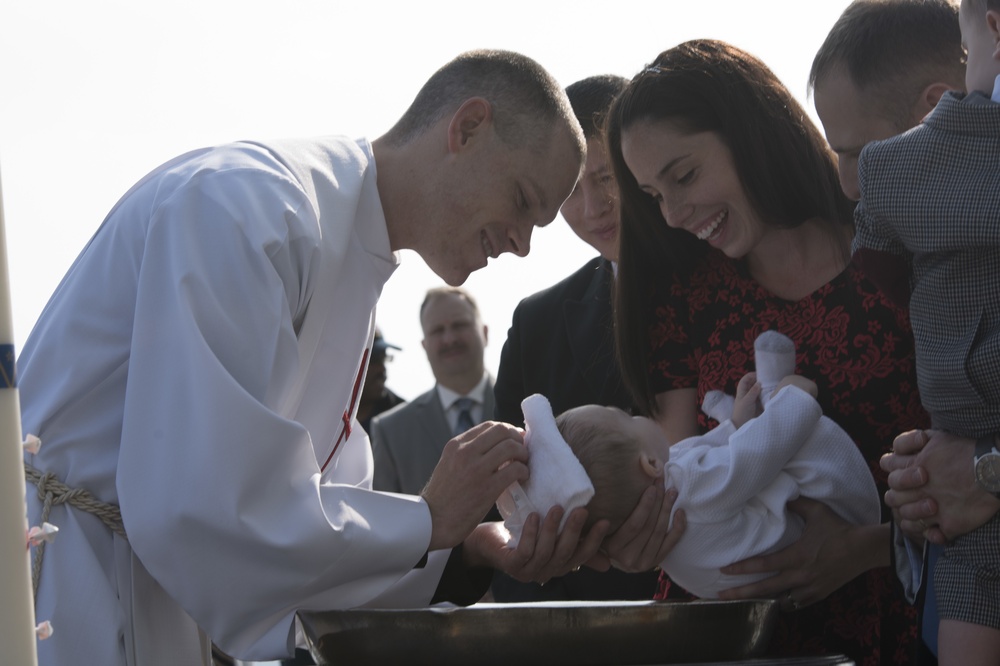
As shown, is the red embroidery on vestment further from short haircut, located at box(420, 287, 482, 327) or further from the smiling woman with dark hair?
short haircut, located at box(420, 287, 482, 327)

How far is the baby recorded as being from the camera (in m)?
2.65

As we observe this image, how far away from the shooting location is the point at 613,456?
9.15ft

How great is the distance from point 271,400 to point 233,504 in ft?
1.09

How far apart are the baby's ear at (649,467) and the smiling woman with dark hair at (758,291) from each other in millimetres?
300

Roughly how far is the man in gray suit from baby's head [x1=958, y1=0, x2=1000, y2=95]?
4834 mm

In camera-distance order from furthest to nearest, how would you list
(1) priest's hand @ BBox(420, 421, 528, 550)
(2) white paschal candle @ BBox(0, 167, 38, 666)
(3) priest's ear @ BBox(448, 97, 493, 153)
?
(3) priest's ear @ BBox(448, 97, 493, 153)
(1) priest's hand @ BBox(420, 421, 528, 550)
(2) white paschal candle @ BBox(0, 167, 38, 666)

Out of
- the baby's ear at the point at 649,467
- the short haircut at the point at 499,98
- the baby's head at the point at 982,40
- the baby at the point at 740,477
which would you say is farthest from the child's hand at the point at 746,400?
the baby's head at the point at 982,40

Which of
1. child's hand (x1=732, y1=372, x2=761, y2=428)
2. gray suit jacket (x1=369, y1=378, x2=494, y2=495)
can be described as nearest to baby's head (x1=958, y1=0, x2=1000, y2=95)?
child's hand (x1=732, y1=372, x2=761, y2=428)

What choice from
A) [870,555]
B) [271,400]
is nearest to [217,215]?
[271,400]

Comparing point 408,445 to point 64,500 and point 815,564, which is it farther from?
point 64,500

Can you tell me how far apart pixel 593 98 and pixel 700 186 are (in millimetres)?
1024

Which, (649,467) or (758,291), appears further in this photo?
(758,291)

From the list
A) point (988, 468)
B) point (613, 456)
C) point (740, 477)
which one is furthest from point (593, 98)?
point (988, 468)

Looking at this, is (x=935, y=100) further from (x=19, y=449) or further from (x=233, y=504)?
(x=19, y=449)
